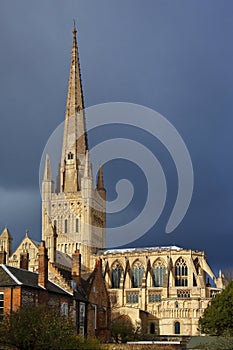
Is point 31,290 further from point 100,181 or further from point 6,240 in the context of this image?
point 100,181

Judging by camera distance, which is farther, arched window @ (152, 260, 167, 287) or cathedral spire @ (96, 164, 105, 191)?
cathedral spire @ (96, 164, 105, 191)

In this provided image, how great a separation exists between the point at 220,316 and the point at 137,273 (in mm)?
48316

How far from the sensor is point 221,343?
136 feet

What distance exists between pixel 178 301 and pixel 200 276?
630 cm

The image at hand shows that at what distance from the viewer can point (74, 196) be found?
11644 centimetres

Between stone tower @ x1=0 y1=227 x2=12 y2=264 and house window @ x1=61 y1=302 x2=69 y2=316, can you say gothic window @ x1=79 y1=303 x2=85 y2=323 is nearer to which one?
house window @ x1=61 y1=302 x2=69 y2=316

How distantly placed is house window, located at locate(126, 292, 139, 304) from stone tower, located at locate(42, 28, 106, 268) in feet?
33.3

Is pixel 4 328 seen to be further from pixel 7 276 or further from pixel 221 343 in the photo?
pixel 221 343

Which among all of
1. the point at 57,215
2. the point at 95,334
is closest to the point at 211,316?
the point at 95,334

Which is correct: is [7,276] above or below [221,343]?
above

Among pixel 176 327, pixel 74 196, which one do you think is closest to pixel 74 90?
pixel 74 196

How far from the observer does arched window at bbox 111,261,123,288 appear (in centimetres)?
10981

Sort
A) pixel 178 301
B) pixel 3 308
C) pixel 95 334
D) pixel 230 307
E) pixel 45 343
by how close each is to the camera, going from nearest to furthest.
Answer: pixel 45 343
pixel 3 308
pixel 95 334
pixel 230 307
pixel 178 301

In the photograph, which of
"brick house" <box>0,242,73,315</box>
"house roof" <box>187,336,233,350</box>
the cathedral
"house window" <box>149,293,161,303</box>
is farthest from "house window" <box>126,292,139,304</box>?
"brick house" <box>0,242,73,315</box>
